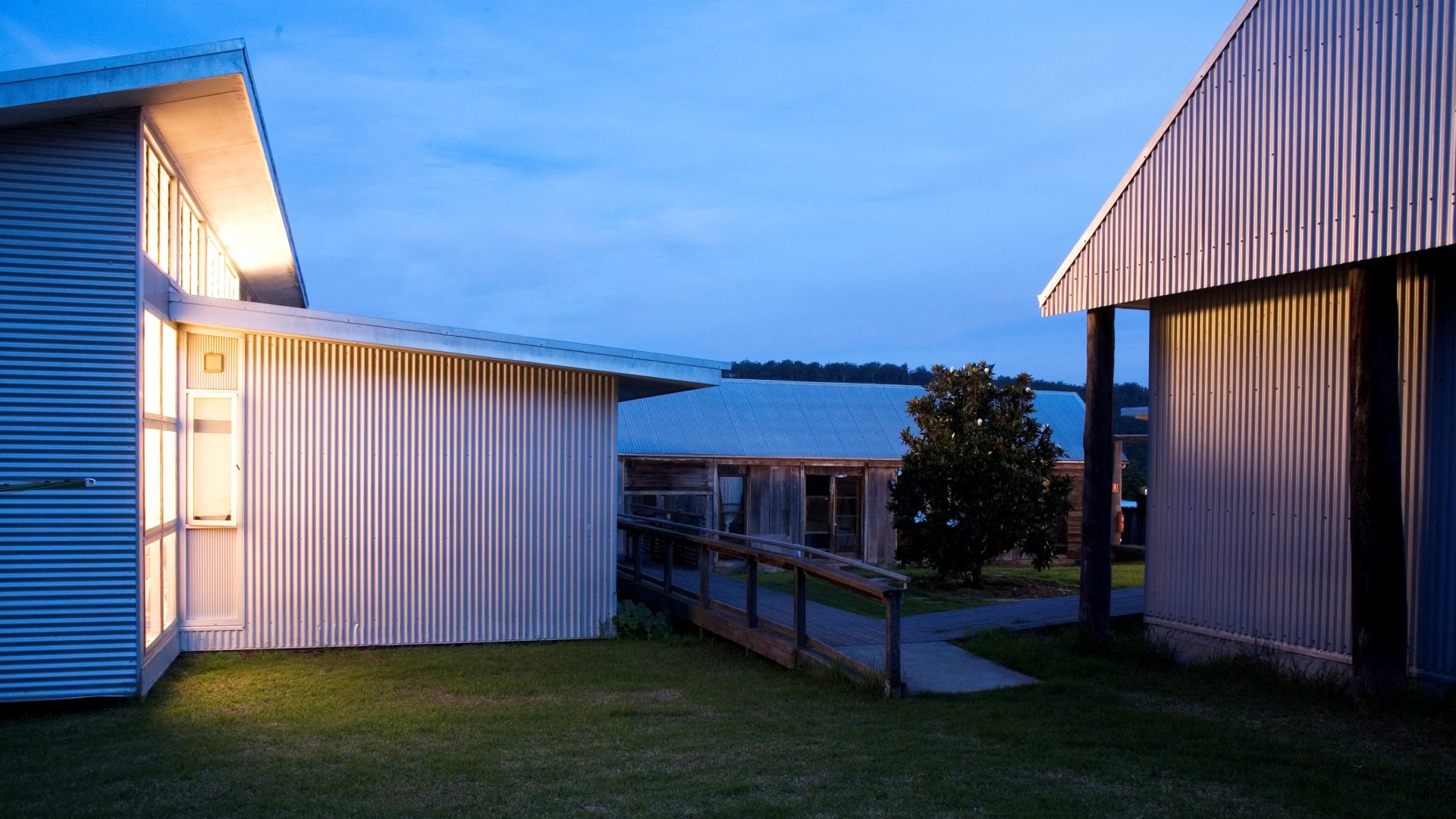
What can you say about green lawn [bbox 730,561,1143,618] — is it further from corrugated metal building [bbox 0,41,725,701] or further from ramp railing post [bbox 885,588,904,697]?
ramp railing post [bbox 885,588,904,697]

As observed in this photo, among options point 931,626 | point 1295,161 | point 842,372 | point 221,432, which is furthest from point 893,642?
point 842,372

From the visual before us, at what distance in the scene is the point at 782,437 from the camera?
72.2ft

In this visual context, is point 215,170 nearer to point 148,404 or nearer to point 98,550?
point 148,404

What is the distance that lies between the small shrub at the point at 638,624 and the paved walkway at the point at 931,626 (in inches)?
32.7

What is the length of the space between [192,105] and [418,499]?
4.16 m

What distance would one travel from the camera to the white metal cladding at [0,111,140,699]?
26.0 ft

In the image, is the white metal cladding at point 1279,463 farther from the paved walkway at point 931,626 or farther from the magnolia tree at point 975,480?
the magnolia tree at point 975,480

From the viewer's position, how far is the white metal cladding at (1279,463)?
761cm

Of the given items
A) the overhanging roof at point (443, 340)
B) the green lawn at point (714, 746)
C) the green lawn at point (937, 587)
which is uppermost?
the overhanging roof at point (443, 340)

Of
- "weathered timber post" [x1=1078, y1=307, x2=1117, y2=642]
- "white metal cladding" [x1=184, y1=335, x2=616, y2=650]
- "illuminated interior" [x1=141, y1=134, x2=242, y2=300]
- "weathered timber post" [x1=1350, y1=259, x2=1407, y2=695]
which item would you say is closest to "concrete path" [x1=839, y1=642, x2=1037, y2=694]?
"weathered timber post" [x1=1078, y1=307, x2=1117, y2=642]

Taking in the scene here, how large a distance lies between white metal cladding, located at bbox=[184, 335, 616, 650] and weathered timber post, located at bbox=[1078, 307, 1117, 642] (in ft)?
15.6

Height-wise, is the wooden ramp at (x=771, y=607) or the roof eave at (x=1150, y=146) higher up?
the roof eave at (x=1150, y=146)

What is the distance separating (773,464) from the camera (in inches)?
843

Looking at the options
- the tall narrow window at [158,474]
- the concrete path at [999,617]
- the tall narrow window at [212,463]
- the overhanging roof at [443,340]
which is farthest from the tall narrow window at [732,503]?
the tall narrow window at [158,474]
